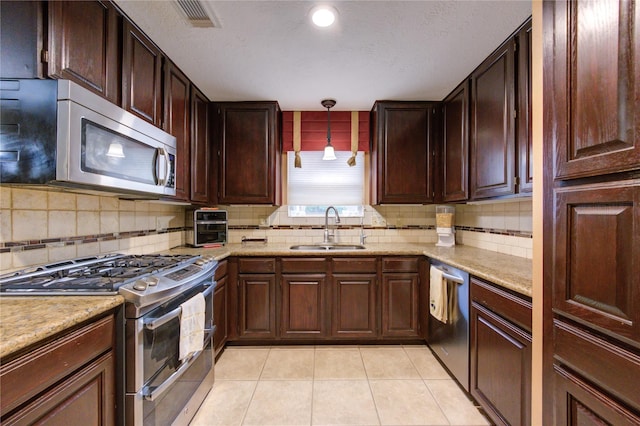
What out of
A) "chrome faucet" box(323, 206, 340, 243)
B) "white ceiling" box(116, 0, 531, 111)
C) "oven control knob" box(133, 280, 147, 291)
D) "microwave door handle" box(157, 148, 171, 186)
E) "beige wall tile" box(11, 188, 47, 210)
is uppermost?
"white ceiling" box(116, 0, 531, 111)

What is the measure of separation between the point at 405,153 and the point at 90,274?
99.8 inches

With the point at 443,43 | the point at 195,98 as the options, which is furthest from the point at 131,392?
the point at 443,43

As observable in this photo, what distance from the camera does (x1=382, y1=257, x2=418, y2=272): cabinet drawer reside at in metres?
2.45

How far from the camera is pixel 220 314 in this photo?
2.23 m

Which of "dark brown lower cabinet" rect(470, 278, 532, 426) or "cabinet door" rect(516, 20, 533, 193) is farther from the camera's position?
"cabinet door" rect(516, 20, 533, 193)

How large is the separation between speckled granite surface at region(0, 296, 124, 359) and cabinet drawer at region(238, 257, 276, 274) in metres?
1.33

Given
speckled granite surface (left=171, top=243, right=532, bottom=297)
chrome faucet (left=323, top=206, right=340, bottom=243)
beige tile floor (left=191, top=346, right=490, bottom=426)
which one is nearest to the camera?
speckled granite surface (left=171, top=243, right=532, bottom=297)

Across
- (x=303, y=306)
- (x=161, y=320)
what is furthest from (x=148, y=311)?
(x=303, y=306)

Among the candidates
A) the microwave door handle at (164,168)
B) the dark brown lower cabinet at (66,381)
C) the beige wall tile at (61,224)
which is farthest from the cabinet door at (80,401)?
the microwave door handle at (164,168)

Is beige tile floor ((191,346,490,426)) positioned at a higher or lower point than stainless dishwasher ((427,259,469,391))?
lower

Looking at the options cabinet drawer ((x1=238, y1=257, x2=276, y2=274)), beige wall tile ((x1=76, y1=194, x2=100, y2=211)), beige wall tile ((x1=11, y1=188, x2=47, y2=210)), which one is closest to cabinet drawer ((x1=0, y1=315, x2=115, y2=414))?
beige wall tile ((x1=11, y1=188, x2=47, y2=210))

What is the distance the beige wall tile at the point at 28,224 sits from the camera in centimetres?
128

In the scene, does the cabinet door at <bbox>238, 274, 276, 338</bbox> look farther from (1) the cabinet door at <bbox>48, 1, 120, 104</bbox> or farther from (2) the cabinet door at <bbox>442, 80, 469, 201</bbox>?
(2) the cabinet door at <bbox>442, 80, 469, 201</bbox>

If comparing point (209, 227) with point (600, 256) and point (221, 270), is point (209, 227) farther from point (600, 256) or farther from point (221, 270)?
point (600, 256)
